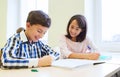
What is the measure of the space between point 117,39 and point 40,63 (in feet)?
5.08

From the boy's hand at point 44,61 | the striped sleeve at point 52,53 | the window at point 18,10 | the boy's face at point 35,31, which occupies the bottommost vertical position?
the boy's hand at point 44,61

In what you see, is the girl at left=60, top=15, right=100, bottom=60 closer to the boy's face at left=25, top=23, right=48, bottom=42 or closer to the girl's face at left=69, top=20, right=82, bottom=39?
the girl's face at left=69, top=20, right=82, bottom=39

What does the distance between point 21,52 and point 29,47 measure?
4.2 inches

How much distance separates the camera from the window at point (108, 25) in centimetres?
246

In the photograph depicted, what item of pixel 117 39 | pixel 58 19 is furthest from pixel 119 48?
pixel 58 19

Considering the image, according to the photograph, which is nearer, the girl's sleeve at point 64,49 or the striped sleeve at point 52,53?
the striped sleeve at point 52,53

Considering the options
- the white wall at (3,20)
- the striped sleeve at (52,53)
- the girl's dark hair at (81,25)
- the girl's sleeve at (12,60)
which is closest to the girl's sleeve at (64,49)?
the girl's dark hair at (81,25)

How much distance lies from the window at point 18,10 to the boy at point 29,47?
172 centimetres

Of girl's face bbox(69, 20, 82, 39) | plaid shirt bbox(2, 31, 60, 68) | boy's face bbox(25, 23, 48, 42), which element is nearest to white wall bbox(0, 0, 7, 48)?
girl's face bbox(69, 20, 82, 39)

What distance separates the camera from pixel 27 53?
51.6 inches

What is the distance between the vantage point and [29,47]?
4.45ft

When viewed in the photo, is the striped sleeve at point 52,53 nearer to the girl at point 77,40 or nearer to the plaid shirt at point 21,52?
the plaid shirt at point 21,52

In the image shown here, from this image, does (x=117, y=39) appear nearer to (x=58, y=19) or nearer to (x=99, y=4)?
(x=99, y=4)

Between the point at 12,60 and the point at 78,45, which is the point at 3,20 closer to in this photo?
the point at 78,45
